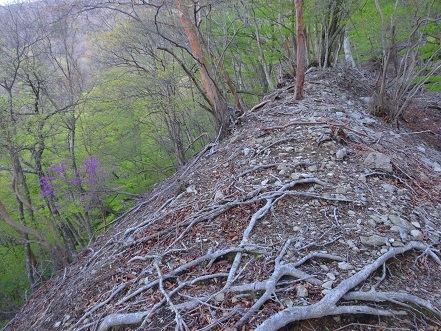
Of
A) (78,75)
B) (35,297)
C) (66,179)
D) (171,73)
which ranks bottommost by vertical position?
Answer: (35,297)

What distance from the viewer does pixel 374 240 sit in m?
2.34

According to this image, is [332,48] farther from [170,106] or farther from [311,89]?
[170,106]

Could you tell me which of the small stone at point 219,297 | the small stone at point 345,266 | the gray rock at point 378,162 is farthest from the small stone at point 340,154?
the small stone at point 219,297

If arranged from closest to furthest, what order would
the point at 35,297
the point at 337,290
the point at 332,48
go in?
the point at 337,290 → the point at 35,297 → the point at 332,48

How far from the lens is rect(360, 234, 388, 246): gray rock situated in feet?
7.63

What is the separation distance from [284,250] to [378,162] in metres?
1.81

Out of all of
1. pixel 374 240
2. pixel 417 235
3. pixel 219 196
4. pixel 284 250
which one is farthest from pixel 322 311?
pixel 219 196

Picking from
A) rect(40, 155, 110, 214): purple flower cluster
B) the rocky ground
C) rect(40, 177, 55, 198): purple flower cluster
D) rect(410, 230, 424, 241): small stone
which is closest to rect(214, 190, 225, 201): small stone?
the rocky ground

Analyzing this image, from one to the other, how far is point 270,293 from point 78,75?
1268 centimetres

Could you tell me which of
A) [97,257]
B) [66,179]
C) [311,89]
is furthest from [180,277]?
[66,179]

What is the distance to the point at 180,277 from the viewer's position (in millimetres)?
2414

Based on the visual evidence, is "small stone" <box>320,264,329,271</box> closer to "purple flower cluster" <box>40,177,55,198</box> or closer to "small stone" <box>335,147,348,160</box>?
"small stone" <box>335,147,348,160</box>

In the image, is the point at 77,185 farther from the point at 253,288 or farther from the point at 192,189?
the point at 253,288

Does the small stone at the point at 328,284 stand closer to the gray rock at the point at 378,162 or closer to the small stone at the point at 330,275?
the small stone at the point at 330,275
